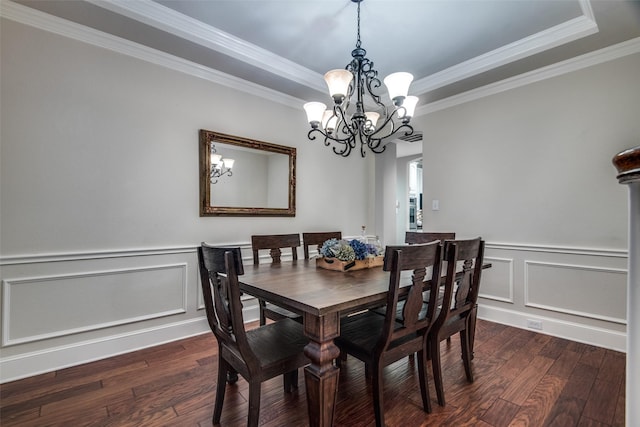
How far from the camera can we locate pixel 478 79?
3031mm

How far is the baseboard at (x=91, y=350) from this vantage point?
1.99 meters

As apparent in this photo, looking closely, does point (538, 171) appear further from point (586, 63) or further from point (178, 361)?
point (178, 361)

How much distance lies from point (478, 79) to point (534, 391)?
273 centimetres

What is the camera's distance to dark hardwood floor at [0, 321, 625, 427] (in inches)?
62.9

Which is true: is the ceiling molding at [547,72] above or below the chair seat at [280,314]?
above

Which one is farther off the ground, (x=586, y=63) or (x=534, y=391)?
(x=586, y=63)

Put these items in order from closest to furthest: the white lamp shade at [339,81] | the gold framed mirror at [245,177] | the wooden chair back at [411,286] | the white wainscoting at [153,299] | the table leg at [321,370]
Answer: the table leg at [321,370] → the wooden chair back at [411,286] → the white lamp shade at [339,81] → the white wainscoting at [153,299] → the gold framed mirror at [245,177]

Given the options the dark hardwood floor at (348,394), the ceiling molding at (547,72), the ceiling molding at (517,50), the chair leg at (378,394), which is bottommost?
the dark hardwood floor at (348,394)

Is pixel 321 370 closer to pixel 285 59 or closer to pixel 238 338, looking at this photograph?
pixel 238 338

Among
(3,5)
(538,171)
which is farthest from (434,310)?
(3,5)

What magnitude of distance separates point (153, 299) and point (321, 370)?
1.92 meters

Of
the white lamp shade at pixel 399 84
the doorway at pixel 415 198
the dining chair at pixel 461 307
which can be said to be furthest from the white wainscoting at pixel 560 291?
the doorway at pixel 415 198

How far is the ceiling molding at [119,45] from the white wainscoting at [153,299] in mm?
1589

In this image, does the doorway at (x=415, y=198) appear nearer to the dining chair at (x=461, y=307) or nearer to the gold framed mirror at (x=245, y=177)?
the gold framed mirror at (x=245, y=177)
